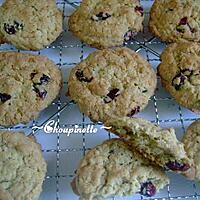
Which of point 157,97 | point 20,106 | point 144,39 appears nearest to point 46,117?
point 20,106

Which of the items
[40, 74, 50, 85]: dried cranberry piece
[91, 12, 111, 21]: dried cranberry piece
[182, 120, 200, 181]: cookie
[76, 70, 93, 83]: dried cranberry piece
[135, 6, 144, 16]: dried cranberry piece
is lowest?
[182, 120, 200, 181]: cookie

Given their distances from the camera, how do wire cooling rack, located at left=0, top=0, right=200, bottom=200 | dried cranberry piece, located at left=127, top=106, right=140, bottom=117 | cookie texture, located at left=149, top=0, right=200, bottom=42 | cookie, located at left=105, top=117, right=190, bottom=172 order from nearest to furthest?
cookie, located at left=105, top=117, right=190, bottom=172
wire cooling rack, located at left=0, top=0, right=200, bottom=200
dried cranberry piece, located at left=127, top=106, right=140, bottom=117
cookie texture, located at left=149, top=0, right=200, bottom=42

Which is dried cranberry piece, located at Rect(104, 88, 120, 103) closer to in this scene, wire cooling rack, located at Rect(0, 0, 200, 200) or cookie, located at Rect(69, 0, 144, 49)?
wire cooling rack, located at Rect(0, 0, 200, 200)

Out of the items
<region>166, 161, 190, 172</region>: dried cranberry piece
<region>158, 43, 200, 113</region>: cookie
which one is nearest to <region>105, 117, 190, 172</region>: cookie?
<region>166, 161, 190, 172</region>: dried cranberry piece

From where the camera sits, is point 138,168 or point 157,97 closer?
point 138,168

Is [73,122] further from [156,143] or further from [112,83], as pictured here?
[156,143]

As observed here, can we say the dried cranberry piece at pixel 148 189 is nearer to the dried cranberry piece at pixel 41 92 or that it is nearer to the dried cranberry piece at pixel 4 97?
the dried cranberry piece at pixel 41 92

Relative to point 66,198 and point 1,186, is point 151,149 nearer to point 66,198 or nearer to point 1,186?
point 66,198
